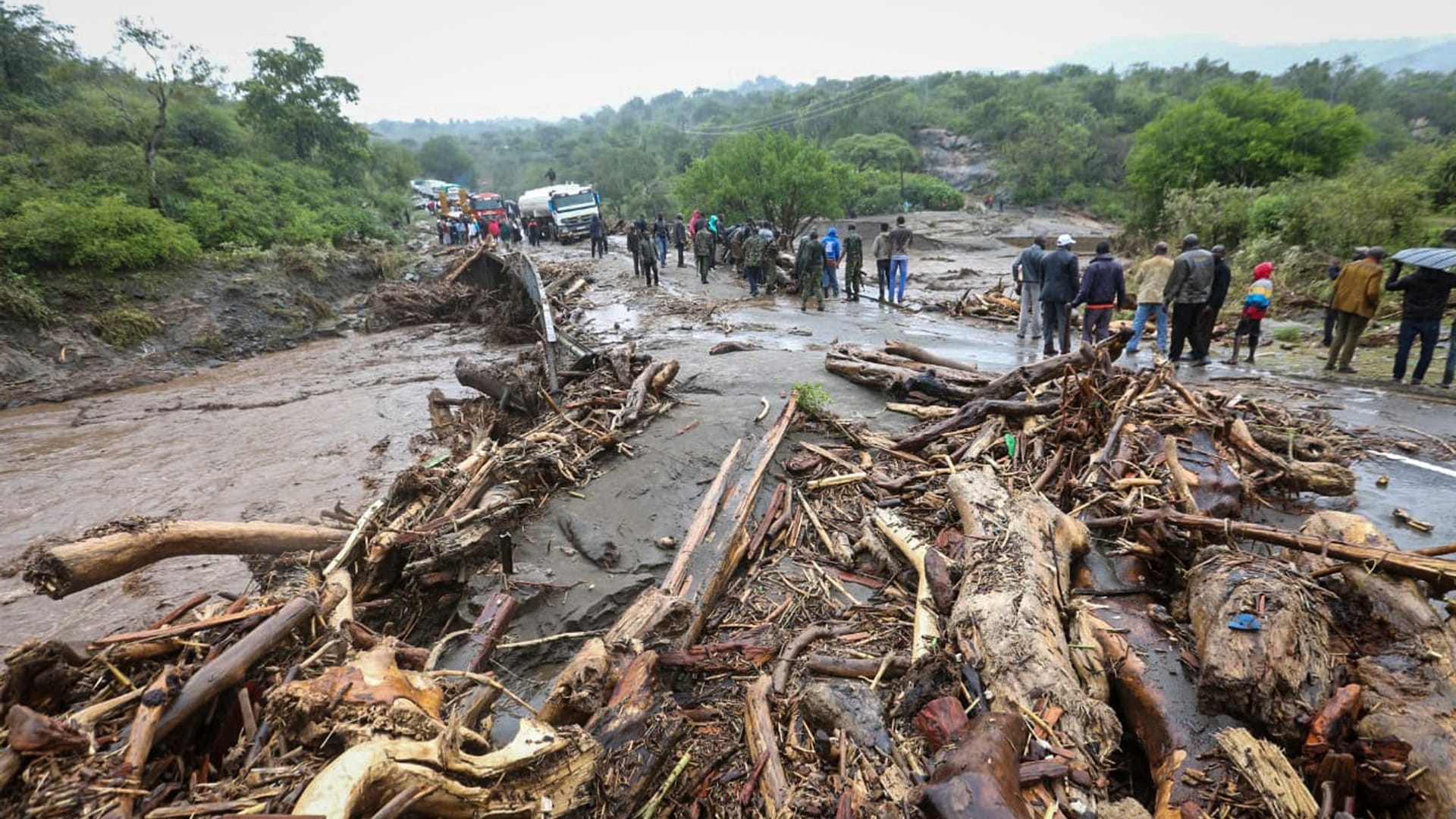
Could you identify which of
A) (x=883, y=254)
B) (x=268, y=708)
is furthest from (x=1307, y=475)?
(x=883, y=254)

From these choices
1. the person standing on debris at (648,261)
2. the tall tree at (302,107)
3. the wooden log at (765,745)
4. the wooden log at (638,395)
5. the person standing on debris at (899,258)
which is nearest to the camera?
the wooden log at (765,745)

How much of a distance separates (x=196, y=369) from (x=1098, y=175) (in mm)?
62939

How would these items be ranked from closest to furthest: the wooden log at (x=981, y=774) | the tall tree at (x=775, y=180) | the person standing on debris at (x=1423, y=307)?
1. the wooden log at (x=981, y=774)
2. the person standing on debris at (x=1423, y=307)
3. the tall tree at (x=775, y=180)

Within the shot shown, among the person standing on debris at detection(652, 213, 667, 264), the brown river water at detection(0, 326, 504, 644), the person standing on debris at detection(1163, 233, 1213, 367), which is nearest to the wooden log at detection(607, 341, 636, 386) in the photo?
the brown river water at detection(0, 326, 504, 644)

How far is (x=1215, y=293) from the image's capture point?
8.98 metres

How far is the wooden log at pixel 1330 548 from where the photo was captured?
127 inches

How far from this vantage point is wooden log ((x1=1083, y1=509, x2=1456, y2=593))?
3225 millimetres

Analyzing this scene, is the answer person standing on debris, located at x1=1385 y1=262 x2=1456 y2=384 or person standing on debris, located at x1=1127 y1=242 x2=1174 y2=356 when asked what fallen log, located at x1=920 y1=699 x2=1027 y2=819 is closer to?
person standing on debris, located at x1=1127 y1=242 x2=1174 y2=356

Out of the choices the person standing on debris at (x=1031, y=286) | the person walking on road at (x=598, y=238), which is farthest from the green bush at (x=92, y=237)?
the person standing on debris at (x=1031, y=286)

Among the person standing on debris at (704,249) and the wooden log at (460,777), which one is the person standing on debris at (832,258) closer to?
the person standing on debris at (704,249)

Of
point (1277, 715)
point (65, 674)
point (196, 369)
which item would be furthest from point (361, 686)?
point (196, 369)

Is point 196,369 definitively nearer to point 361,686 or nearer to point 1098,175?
point 361,686

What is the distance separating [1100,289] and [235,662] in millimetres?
10300

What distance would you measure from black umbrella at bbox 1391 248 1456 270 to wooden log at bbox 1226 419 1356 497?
3.72m
